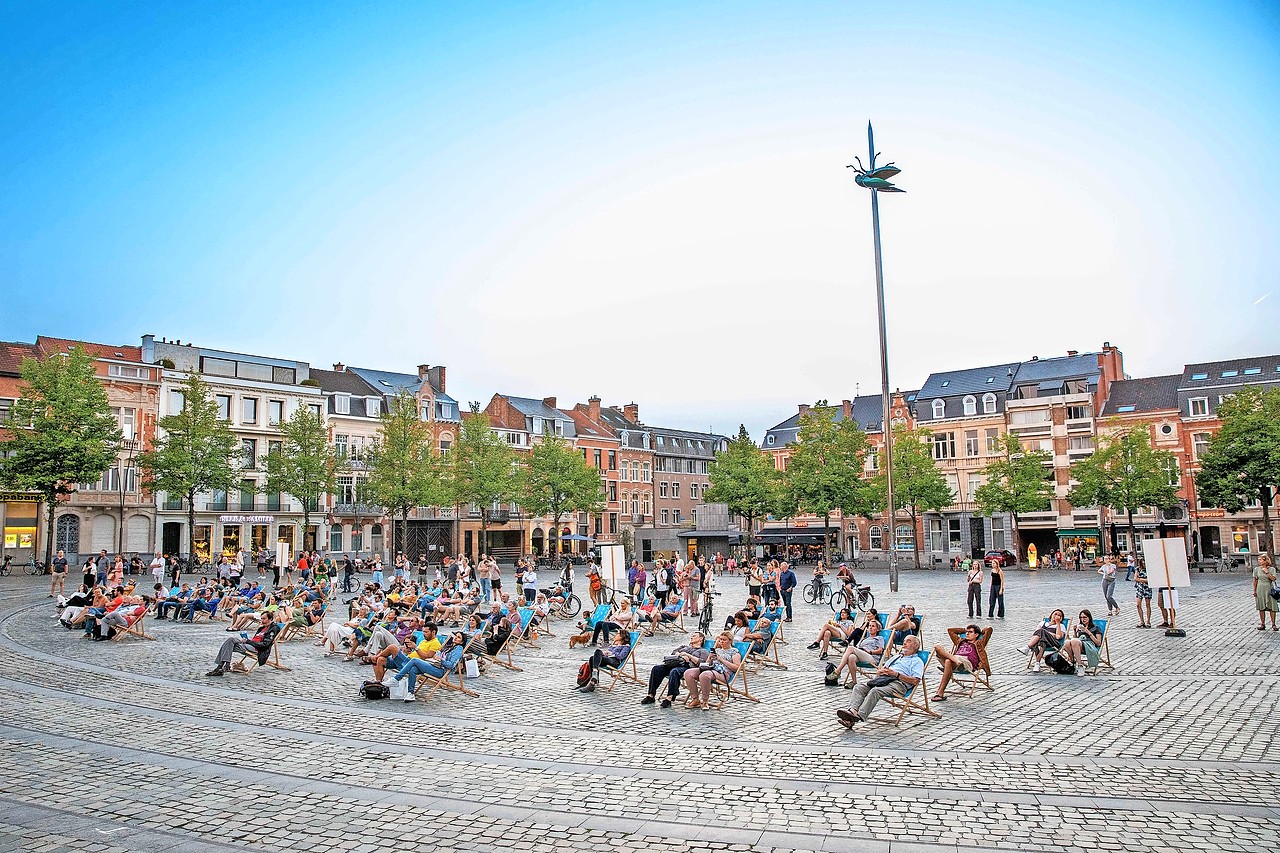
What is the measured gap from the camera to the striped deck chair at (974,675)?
13385 millimetres

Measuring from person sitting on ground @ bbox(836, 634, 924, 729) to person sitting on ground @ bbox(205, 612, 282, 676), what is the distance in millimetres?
10123

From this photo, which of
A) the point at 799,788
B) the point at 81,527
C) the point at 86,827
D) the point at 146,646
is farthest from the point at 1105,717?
the point at 81,527

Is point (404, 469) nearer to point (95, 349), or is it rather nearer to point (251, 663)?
point (95, 349)

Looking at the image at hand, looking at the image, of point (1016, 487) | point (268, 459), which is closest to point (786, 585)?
point (1016, 487)

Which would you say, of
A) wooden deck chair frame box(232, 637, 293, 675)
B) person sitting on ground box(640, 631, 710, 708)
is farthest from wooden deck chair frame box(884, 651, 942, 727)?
wooden deck chair frame box(232, 637, 293, 675)

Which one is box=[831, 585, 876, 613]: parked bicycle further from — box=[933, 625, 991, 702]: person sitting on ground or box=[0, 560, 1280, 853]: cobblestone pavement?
box=[933, 625, 991, 702]: person sitting on ground

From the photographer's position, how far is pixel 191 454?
4531cm

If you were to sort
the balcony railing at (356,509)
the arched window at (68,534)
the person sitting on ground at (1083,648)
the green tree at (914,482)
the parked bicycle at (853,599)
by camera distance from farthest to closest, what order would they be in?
the balcony railing at (356,509) → the green tree at (914,482) → the arched window at (68,534) → the parked bicycle at (853,599) → the person sitting on ground at (1083,648)

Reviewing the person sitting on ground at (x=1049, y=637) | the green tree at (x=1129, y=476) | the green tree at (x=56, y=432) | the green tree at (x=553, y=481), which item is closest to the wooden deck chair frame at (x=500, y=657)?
the person sitting on ground at (x=1049, y=637)

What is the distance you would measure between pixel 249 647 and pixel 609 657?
6485 mm

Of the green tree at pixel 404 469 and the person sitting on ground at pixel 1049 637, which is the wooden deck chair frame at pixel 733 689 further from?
the green tree at pixel 404 469

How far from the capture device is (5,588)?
3331cm

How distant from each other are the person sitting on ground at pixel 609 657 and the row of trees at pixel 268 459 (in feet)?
110

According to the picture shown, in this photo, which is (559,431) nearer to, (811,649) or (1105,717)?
(811,649)
